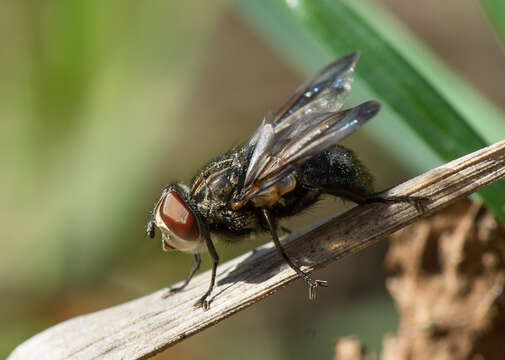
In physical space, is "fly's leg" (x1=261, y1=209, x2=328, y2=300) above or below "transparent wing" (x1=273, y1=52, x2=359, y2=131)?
below

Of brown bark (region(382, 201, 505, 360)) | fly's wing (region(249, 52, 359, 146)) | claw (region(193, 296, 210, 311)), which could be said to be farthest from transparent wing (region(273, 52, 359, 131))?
claw (region(193, 296, 210, 311))

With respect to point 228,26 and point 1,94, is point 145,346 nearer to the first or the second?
point 1,94

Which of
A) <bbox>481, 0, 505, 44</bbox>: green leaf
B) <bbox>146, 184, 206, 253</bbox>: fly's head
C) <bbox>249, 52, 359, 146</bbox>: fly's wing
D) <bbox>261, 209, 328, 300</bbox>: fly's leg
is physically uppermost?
<bbox>249, 52, 359, 146</bbox>: fly's wing

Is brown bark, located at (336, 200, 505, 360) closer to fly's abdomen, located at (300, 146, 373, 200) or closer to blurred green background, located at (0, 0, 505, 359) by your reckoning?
fly's abdomen, located at (300, 146, 373, 200)

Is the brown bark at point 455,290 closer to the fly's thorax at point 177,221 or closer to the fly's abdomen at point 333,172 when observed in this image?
the fly's abdomen at point 333,172

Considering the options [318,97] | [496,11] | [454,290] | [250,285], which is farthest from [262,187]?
[496,11]

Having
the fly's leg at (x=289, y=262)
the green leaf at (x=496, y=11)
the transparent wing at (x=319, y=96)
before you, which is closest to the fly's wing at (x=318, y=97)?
the transparent wing at (x=319, y=96)

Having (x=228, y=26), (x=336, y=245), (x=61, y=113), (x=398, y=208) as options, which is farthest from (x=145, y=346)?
(x=228, y=26)

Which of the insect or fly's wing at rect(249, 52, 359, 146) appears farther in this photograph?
fly's wing at rect(249, 52, 359, 146)
